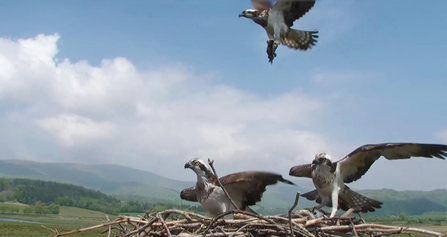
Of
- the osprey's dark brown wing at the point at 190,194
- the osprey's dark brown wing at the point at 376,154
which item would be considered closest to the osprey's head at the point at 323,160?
the osprey's dark brown wing at the point at 376,154

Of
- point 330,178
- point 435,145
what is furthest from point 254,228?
point 435,145

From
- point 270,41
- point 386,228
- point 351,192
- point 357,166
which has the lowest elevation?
point 386,228

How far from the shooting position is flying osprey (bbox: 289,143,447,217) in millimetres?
6004

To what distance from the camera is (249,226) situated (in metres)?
5.21

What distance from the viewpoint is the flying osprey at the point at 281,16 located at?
21.4ft

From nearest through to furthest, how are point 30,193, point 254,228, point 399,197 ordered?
1. point 254,228
2. point 30,193
3. point 399,197

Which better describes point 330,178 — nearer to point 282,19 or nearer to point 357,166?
point 357,166

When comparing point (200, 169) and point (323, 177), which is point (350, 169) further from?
point (200, 169)

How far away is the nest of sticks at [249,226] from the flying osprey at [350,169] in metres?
0.62

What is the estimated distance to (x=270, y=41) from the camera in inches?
230

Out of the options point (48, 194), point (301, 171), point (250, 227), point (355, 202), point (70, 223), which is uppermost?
point (48, 194)

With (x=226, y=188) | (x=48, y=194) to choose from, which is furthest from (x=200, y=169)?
(x=48, y=194)

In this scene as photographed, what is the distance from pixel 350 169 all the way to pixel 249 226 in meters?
2.41

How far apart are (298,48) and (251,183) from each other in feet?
8.10
